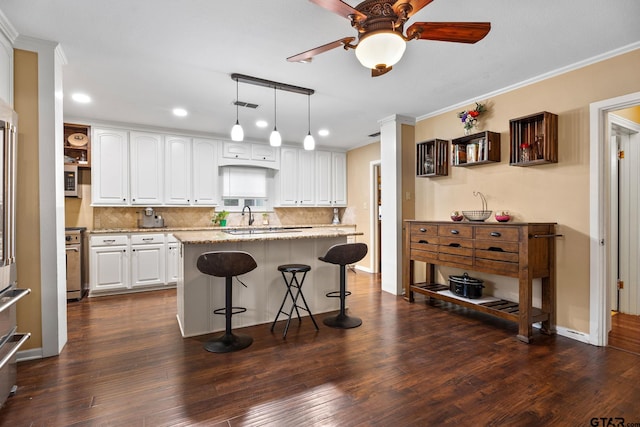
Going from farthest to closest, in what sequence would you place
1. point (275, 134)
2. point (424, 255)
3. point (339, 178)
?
point (339, 178), point (424, 255), point (275, 134)

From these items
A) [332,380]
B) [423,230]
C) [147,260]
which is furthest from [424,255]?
[147,260]

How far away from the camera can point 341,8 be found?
5.30ft

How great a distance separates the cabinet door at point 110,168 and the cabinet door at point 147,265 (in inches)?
30.7

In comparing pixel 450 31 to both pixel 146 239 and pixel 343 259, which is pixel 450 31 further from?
pixel 146 239

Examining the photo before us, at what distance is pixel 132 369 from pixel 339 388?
1.55 metres

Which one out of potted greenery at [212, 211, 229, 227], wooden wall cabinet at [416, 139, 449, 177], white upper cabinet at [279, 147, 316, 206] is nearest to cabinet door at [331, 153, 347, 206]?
white upper cabinet at [279, 147, 316, 206]

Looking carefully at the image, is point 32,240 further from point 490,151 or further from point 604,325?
point 604,325

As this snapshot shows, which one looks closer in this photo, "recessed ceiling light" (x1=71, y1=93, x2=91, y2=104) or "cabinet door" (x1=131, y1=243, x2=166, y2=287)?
"recessed ceiling light" (x1=71, y1=93, x2=91, y2=104)

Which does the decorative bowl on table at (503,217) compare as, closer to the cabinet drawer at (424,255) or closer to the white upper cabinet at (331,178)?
the cabinet drawer at (424,255)

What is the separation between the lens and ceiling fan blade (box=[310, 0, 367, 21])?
1551 millimetres

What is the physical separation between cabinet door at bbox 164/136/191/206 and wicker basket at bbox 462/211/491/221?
4.16 meters

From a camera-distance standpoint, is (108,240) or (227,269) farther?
(108,240)

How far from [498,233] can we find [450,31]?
6.72 feet

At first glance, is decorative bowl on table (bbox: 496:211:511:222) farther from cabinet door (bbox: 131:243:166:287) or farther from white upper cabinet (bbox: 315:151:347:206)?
cabinet door (bbox: 131:243:166:287)
